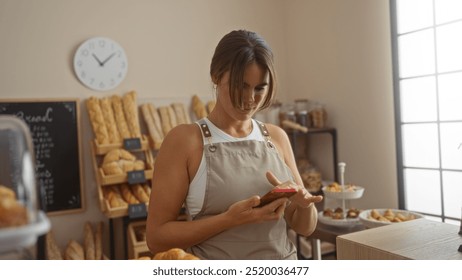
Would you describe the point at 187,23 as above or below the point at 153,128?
above

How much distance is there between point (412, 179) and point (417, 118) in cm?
29

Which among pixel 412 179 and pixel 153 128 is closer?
pixel 412 179

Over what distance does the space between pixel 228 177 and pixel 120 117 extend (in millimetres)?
1260

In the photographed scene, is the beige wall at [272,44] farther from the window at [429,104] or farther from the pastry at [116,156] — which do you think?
the pastry at [116,156]

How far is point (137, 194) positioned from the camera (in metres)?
1.93

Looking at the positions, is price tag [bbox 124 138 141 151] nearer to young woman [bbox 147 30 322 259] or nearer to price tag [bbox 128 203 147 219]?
price tag [bbox 128 203 147 219]

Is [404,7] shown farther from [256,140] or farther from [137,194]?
[137,194]

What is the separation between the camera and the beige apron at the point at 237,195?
0.84 m

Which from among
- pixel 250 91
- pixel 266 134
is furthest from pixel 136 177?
pixel 250 91

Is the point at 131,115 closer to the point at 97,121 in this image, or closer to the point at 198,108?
the point at 97,121

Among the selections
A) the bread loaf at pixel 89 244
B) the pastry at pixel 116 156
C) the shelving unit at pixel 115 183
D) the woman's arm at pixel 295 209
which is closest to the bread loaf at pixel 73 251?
the bread loaf at pixel 89 244

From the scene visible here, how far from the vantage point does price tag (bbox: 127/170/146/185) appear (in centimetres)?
186

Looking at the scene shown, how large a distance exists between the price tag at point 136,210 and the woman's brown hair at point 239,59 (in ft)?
3.86
